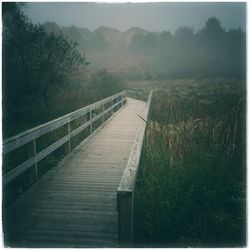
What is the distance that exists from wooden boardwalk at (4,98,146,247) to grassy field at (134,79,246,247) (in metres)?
0.48

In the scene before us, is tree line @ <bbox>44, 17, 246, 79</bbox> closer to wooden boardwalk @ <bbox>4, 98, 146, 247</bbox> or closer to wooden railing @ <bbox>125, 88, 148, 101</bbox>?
wooden railing @ <bbox>125, 88, 148, 101</bbox>

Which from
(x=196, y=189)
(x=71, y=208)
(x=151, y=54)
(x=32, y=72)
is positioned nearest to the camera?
(x=71, y=208)

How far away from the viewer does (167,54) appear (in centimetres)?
3922

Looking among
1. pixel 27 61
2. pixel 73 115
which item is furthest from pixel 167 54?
pixel 73 115

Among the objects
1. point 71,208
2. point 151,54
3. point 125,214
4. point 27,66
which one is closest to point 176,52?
point 151,54

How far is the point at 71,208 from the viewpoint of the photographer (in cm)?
428

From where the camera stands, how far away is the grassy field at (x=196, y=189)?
155 inches

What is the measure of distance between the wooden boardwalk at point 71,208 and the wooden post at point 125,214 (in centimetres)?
86

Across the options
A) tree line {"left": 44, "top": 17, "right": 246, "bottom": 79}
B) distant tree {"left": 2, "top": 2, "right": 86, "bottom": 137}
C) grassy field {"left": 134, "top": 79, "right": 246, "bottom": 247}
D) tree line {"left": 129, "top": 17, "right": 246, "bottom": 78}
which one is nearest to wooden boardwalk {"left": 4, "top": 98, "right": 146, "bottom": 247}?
grassy field {"left": 134, "top": 79, "right": 246, "bottom": 247}

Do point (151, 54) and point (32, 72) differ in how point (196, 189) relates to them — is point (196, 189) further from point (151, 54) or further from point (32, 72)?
point (151, 54)

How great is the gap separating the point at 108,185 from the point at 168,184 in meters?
1.04

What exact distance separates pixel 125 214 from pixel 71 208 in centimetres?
189

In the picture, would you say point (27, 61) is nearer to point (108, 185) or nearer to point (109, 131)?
point (109, 131)

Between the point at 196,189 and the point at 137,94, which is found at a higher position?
the point at 137,94
